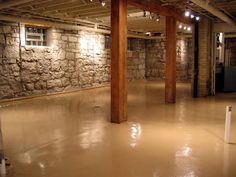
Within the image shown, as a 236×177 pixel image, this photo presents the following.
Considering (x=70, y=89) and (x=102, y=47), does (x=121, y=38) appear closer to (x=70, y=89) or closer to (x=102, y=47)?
(x=70, y=89)

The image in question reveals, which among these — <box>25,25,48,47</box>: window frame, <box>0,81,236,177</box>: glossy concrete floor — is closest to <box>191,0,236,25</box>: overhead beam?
<box>0,81,236,177</box>: glossy concrete floor

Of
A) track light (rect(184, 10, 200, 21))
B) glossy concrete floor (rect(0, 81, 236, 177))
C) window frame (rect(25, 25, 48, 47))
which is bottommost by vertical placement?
glossy concrete floor (rect(0, 81, 236, 177))

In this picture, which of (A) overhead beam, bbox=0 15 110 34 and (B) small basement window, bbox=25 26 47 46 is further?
(B) small basement window, bbox=25 26 47 46

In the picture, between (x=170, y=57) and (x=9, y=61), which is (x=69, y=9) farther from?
(x=170, y=57)

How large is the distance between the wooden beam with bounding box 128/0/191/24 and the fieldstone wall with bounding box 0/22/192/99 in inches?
149

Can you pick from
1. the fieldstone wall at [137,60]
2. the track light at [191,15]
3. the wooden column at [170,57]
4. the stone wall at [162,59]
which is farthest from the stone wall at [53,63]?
the track light at [191,15]

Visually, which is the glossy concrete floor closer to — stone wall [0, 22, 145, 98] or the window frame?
stone wall [0, 22, 145, 98]

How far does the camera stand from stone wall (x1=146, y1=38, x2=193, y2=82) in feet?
43.3

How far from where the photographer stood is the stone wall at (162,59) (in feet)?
43.3

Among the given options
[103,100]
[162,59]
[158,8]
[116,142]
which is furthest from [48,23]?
[162,59]

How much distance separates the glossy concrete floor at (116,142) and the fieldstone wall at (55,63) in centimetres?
131

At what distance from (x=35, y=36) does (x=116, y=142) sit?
224 inches

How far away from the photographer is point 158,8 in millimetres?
6258

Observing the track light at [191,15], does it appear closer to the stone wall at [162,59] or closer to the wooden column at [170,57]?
the wooden column at [170,57]
